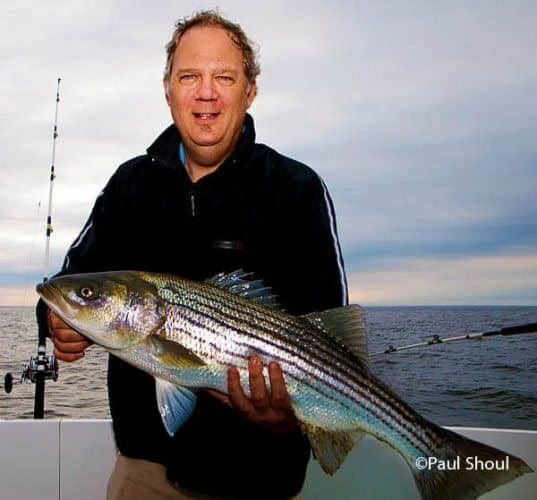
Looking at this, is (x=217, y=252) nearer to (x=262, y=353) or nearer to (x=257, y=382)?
(x=262, y=353)

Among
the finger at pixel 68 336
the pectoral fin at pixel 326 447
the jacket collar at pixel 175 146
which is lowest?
the pectoral fin at pixel 326 447

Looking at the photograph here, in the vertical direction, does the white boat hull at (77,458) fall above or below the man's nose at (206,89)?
below

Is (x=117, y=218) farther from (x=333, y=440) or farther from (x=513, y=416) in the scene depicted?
(x=513, y=416)

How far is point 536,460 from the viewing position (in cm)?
515

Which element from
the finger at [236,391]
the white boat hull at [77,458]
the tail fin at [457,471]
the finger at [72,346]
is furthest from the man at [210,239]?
the white boat hull at [77,458]

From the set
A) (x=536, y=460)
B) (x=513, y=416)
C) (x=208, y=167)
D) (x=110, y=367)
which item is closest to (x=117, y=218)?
(x=208, y=167)

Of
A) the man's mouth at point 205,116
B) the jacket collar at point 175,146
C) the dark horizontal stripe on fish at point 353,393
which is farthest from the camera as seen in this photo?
the jacket collar at point 175,146

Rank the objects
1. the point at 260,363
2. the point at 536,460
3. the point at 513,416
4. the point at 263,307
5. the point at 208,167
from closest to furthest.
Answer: the point at 260,363 < the point at 263,307 < the point at 208,167 < the point at 536,460 < the point at 513,416

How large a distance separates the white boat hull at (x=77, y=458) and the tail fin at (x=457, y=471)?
Result: 221 centimetres

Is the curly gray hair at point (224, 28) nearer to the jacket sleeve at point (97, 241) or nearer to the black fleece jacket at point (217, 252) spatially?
the black fleece jacket at point (217, 252)

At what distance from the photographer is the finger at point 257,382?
2711mm

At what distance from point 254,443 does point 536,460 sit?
3284mm

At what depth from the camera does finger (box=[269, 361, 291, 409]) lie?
2.74m

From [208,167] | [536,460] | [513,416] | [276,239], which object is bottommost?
[513,416]
